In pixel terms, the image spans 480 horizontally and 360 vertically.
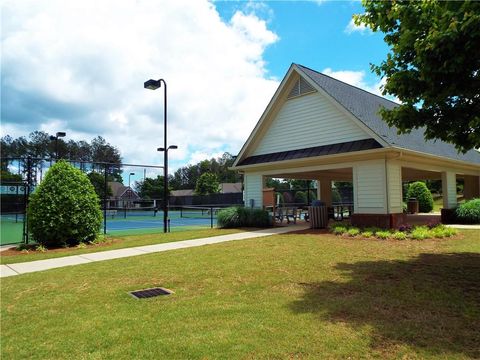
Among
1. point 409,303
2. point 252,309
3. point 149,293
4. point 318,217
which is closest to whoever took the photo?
point 252,309

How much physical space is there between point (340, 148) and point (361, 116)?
1628 mm

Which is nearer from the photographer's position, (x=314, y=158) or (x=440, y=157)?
(x=314, y=158)

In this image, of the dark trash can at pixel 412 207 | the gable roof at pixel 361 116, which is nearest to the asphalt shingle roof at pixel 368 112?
the gable roof at pixel 361 116

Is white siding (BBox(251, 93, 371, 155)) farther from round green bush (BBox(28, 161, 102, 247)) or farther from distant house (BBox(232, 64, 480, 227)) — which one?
round green bush (BBox(28, 161, 102, 247))

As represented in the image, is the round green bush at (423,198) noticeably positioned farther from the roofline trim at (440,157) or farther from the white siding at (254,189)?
the white siding at (254,189)

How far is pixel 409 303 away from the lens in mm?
5066

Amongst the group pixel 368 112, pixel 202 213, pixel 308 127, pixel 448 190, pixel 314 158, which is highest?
pixel 368 112

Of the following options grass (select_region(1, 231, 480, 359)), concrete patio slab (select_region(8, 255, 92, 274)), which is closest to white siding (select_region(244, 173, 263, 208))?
grass (select_region(1, 231, 480, 359))

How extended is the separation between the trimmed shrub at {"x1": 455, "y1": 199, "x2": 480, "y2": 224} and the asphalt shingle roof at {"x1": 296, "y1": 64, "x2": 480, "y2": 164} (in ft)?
8.23

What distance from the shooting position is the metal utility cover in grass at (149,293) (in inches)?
225

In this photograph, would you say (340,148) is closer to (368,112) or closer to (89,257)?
(368,112)

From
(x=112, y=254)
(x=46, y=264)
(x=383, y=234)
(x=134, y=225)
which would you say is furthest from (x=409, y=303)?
(x=134, y=225)

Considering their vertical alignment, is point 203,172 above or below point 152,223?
above

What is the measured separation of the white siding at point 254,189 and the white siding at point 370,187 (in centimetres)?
576
